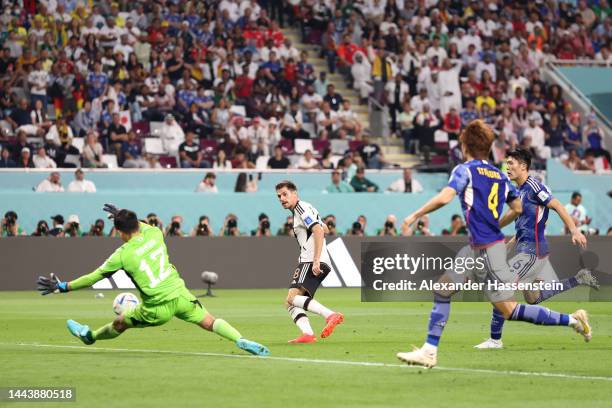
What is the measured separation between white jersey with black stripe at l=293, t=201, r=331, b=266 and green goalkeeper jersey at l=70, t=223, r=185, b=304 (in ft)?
9.51

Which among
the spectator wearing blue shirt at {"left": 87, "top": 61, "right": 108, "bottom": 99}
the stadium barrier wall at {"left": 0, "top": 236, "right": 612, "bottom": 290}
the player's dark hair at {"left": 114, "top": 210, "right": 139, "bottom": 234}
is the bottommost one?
the stadium barrier wall at {"left": 0, "top": 236, "right": 612, "bottom": 290}

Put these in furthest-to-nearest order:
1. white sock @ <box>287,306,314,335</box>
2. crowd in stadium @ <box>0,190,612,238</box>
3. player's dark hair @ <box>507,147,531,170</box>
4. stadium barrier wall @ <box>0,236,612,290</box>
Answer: crowd in stadium @ <box>0,190,612,238</box>, stadium barrier wall @ <box>0,236,612,290</box>, white sock @ <box>287,306,314,335</box>, player's dark hair @ <box>507,147,531,170</box>

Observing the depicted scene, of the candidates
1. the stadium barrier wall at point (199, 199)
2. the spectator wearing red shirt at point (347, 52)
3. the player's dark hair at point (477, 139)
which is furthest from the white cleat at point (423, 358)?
the spectator wearing red shirt at point (347, 52)

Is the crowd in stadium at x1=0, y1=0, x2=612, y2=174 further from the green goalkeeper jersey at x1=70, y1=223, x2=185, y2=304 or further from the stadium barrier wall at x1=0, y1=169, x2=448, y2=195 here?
the green goalkeeper jersey at x1=70, y1=223, x2=185, y2=304

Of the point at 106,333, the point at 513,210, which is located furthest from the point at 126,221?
the point at 513,210

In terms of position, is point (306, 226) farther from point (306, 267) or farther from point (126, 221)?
point (126, 221)

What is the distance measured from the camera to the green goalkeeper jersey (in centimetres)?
1310

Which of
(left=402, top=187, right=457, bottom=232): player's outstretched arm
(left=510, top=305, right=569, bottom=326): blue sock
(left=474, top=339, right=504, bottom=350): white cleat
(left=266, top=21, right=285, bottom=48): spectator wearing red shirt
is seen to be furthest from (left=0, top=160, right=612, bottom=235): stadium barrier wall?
(left=402, top=187, right=457, bottom=232): player's outstretched arm

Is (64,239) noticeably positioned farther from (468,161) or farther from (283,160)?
(468,161)

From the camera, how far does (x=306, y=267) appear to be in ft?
52.5

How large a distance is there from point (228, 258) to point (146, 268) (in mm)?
16136

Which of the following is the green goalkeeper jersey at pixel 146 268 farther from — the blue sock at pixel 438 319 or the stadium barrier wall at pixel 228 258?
the stadium barrier wall at pixel 228 258

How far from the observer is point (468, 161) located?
12.2m

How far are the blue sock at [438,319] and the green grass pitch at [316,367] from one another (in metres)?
0.33
